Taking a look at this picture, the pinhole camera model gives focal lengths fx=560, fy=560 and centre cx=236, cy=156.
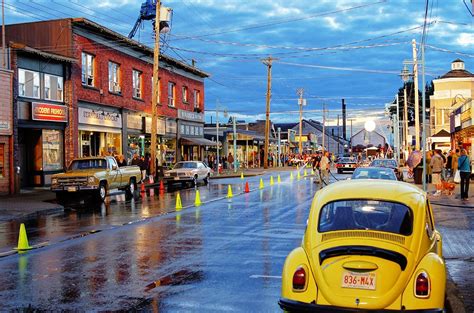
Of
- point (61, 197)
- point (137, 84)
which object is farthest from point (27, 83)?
point (137, 84)

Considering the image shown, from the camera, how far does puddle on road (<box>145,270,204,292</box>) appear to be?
8508 mm

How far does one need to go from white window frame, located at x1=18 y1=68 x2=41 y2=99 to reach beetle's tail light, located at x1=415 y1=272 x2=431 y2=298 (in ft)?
80.7

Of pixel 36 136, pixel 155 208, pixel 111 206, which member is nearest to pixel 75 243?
pixel 155 208

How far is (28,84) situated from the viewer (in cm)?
2723

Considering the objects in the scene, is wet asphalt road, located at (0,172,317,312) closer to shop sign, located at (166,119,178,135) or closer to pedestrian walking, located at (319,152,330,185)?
pedestrian walking, located at (319,152,330,185)

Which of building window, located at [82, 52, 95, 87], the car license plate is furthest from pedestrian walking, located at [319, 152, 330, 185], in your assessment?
the car license plate

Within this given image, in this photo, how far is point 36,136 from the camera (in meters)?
28.8

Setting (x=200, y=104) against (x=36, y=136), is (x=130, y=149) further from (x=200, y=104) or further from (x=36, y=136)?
(x=200, y=104)

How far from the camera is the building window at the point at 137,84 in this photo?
39.5 metres

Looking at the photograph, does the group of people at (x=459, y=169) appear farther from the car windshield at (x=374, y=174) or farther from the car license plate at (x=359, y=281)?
the car license plate at (x=359, y=281)

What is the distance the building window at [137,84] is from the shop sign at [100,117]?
140 inches

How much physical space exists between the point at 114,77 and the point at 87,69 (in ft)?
12.5

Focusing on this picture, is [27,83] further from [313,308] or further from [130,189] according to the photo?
[313,308]

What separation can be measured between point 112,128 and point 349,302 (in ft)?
103
